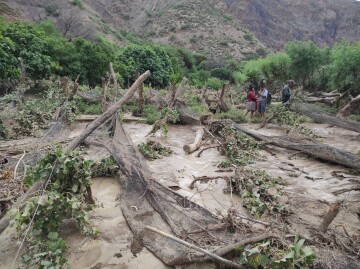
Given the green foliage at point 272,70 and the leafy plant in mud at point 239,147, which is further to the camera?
the green foliage at point 272,70

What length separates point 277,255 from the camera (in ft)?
8.79

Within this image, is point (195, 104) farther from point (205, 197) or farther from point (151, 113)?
point (205, 197)

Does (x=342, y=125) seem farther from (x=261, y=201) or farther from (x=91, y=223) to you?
(x=91, y=223)

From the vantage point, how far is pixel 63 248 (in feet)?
10.1

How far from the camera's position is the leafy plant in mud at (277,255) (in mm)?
2520

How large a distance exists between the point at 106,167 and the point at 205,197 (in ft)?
5.78

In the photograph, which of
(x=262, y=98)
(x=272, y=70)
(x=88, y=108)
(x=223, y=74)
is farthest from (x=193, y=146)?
(x=223, y=74)

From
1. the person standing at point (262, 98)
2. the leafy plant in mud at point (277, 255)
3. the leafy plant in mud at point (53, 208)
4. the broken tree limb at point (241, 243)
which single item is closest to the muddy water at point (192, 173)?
the broken tree limb at point (241, 243)

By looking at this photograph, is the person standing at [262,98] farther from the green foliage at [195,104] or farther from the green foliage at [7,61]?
the green foliage at [7,61]

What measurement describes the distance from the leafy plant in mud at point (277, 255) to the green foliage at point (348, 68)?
13003mm

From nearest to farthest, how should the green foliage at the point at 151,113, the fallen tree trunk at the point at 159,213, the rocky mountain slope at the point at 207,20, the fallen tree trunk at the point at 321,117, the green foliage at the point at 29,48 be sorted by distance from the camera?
the fallen tree trunk at the point at 159,213, the fallen tree trunk at the point at 321,117, the green foliage at the point at 151,113, the green foliage at the point at 29,48, the rocky mountain slope at the point at 207,20

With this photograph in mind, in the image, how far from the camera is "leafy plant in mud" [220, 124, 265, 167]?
657cm

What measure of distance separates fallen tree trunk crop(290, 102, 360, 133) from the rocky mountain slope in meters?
36.6

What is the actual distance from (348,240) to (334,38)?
10007cm
